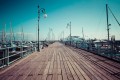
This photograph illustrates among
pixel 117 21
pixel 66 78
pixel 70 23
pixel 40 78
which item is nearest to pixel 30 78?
pixel 40 78

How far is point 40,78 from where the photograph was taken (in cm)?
492

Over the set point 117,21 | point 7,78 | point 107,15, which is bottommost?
point 7,78

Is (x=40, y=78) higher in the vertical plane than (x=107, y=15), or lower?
lower

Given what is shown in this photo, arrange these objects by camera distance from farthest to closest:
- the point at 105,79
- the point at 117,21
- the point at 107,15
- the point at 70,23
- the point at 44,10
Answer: the point at 70,23
the point at 107,15
the point at 117,21
the point at 44,10
the point at 105,79

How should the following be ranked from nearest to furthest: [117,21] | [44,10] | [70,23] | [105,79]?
[105,79] → [44,10] → [117,21] → [70,23]

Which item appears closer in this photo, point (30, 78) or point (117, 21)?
point (30, 78)

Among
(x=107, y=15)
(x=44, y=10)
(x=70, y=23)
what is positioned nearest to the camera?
(x=44, y=10)

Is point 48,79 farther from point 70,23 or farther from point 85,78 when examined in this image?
point 70,23

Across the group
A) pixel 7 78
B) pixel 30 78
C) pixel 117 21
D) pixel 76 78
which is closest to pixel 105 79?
pixel 76 78

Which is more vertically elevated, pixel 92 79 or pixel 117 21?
pixel 117 21

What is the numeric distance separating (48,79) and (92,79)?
1.73m

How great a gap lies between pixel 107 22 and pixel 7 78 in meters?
24.6

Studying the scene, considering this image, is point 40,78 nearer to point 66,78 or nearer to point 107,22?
point 66,78

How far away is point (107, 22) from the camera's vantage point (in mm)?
Result: 25625
